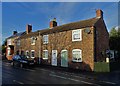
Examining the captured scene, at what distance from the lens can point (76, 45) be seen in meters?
23.0

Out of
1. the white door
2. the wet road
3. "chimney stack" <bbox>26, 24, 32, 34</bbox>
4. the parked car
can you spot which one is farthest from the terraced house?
"chimney stack" <bbox>26, 24, 32, 34</bbox>

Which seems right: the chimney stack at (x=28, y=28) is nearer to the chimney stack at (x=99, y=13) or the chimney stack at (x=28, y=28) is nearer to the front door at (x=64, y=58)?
the front door at (x=64, y=58)

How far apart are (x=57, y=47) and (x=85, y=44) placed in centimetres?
533

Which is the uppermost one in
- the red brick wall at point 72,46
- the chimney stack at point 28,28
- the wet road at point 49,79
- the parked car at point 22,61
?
the chimney stack at point 28,28

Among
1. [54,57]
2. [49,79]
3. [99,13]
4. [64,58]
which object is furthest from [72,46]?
[49,79]

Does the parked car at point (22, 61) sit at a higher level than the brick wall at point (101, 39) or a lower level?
lower

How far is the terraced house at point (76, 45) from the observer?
70.8ft

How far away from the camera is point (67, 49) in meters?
24.2

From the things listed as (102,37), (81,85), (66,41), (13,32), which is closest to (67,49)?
(66,41)

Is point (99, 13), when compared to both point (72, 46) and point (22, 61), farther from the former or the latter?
point (22, 61)

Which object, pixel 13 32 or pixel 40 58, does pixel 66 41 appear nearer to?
pixel 40 58

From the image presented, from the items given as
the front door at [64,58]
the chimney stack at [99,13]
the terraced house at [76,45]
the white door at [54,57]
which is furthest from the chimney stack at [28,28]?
the chimney stack at [99,13]

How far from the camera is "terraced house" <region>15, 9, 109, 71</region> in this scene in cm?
2159

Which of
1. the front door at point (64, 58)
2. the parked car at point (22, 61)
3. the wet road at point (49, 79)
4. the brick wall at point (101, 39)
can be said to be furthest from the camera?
the front door at point (64, 58)
